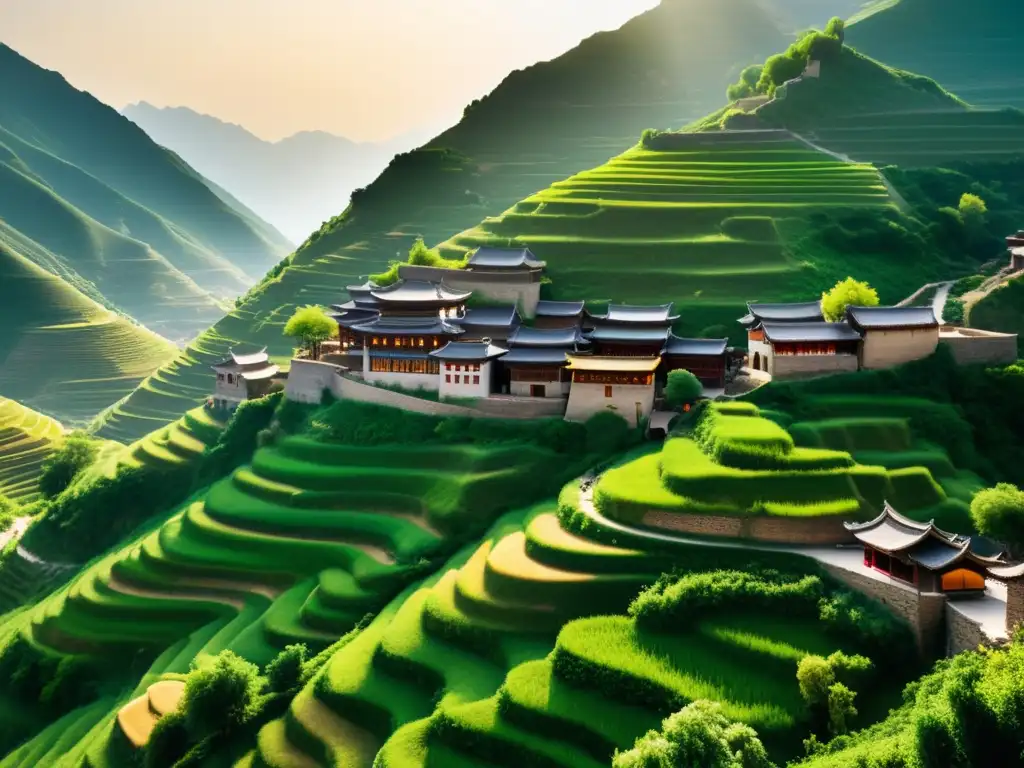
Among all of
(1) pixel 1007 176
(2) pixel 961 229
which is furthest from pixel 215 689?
(1) pixel 1007 176

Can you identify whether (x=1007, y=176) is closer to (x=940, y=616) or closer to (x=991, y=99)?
(x=991, y=99)

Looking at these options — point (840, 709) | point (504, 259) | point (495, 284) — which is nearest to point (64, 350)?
point (504, 259)

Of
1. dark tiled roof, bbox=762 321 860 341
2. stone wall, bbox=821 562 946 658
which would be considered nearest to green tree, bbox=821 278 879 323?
dark tiled roof, bbox=762 321 860 341

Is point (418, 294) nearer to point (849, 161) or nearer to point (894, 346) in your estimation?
point (894, 346)

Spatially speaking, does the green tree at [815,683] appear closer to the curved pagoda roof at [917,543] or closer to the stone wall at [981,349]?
the curved pagoda roof at [917,543]

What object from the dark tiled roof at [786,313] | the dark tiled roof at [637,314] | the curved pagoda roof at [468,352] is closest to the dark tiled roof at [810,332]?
the dark tiled roof at [786,313]
